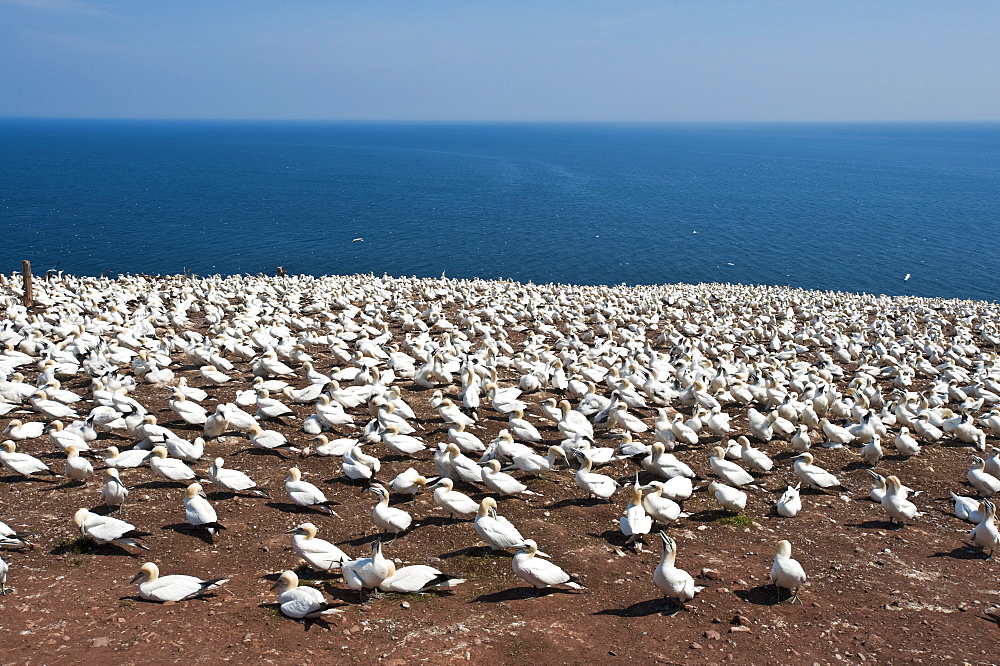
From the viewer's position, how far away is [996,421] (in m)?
14.4

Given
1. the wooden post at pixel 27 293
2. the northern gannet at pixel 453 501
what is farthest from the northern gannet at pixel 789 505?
the wooden post at pixel 27 293

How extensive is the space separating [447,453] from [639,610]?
3696 millimetres

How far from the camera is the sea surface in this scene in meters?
63.5

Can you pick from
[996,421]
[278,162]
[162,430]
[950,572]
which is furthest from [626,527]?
[278,162]

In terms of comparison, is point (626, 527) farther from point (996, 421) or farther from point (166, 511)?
point (996, 421)

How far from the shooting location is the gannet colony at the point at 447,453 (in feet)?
28.2

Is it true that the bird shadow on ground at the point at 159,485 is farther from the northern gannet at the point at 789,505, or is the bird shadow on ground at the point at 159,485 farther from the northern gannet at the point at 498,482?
the northern gannet at the point at 789,505

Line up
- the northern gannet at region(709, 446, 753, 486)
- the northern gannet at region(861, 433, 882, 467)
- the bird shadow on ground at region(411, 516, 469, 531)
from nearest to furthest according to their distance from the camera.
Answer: the bird shadow on ground at region(411, 516, 469, 531), the northern gannet at region(709, 446, 753, 486), the northern gannet at region(861, 433, 882, 467)

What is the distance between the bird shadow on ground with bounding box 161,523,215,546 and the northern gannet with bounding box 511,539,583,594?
3.74m

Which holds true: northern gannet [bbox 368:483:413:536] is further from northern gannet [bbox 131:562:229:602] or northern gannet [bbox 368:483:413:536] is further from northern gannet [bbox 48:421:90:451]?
northern gannet [bbox 48:421:90:451]

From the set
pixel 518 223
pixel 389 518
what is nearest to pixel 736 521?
pixel 389 518

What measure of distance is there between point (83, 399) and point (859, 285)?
58.4 meters

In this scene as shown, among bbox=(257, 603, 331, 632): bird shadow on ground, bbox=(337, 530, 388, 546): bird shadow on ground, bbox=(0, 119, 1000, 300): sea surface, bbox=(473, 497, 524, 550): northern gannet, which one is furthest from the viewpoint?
bbox=(0, 119, 1000, 300): sea surface

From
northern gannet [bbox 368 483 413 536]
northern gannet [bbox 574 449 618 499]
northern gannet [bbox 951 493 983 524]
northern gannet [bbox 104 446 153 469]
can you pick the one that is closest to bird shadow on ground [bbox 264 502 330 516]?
northern gannet [bbox 368 483 413 536]
